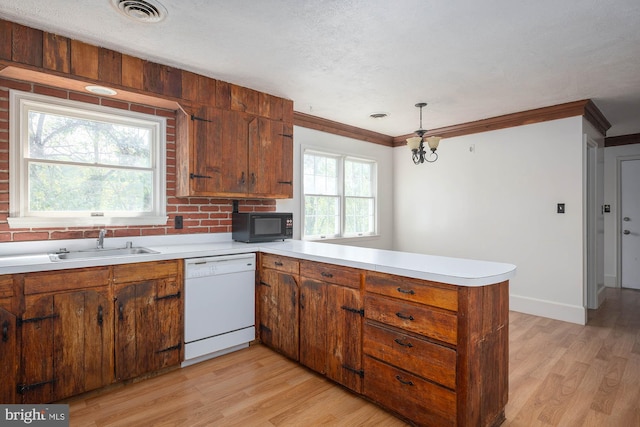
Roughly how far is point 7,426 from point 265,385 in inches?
56.9

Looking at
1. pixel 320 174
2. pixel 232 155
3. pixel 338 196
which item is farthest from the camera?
pixel 338 196

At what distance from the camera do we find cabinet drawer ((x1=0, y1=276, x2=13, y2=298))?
1.92 m

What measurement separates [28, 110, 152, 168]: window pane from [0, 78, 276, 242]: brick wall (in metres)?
0.16

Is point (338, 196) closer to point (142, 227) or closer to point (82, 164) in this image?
point (142, 227)

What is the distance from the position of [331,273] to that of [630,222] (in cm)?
561

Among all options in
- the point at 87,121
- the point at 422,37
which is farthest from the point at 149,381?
the point at 422,37

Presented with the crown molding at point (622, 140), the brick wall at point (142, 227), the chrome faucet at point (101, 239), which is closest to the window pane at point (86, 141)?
the brick wall at point (142, 227)

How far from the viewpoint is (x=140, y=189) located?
9.86 ft

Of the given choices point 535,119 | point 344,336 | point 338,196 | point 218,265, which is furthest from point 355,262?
point 535,119

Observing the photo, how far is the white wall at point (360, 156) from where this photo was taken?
415 centimetres

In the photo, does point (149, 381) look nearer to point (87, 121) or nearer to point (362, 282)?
point (362, 282)

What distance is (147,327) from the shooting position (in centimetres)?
244

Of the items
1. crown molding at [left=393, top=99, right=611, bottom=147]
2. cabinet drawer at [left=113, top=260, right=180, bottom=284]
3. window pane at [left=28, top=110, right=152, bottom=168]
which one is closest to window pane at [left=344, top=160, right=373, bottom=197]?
crown molding at [left=393, top=99, right=611, bottom=147]

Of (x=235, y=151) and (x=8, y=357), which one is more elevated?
(x=235, y=151)
